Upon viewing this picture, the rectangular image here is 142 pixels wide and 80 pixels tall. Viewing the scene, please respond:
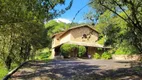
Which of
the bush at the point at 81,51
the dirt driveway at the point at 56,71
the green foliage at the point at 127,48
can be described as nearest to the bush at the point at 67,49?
the bush at the point at 81,51

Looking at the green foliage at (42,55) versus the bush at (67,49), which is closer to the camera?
the bush at (67,49)

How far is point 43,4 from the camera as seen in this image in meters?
13.4

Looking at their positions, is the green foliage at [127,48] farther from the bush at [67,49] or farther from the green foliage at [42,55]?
the green foliage at [42,55]

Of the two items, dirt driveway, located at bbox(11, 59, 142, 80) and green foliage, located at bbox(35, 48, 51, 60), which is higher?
green foliage, located at bbox(35, 48, 51, 60)

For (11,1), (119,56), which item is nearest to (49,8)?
(11,1)

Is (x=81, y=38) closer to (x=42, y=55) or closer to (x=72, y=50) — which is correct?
(x=72, y=50)

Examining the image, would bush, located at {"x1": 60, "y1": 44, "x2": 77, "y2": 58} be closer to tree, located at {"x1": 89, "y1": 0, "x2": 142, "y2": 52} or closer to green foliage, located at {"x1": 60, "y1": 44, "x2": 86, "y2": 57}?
green foliage, located at {"x1": 60, "y1": 44, "x2": 86, "y2": 57}

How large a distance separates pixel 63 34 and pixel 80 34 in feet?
18.1

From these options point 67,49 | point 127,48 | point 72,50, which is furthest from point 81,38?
point 127,48

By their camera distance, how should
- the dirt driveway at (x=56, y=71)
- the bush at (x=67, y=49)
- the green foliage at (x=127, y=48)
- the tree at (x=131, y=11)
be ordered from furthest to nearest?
the bush at (x=67, y=49), the green foliage at (x=127, y=48), the dirt driveway at (x=56, y=71), the tree at (x=131, y=11)

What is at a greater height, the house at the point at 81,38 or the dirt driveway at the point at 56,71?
the house at the point at 81,38

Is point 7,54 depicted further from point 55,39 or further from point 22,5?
point 55,39

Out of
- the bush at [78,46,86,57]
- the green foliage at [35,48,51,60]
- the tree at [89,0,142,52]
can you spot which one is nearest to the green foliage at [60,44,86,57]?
the bush at [78,46,86,57]

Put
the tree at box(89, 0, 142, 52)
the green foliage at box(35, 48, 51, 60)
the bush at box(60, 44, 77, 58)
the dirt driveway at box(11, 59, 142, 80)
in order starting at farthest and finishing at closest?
the green foliage at box(35, 48, 51, 60) → the bush at box(60, 44, 77, 58) → the dirt driveway at box(11, 59, 142, 80) → the tree at box(89, 0, 142, 52)
